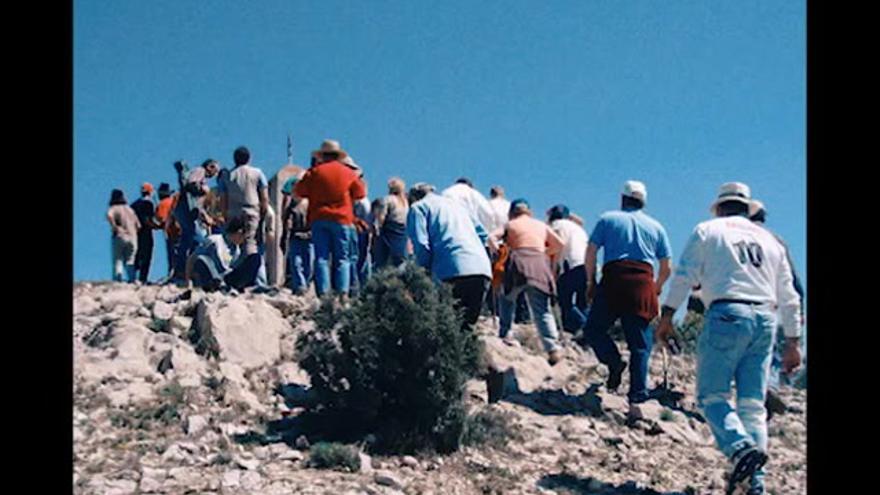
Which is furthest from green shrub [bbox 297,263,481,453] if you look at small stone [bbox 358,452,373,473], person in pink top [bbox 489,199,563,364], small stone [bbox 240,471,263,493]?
A: person in pink top [bbox 489,199,563,364]

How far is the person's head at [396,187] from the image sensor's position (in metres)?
14.5

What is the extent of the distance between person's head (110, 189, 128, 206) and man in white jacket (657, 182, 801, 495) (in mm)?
10819

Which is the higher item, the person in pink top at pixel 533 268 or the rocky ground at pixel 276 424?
the person in pink top at pixel 533 268

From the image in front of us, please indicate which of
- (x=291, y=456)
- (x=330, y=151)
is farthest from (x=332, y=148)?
(x=291, y=456)

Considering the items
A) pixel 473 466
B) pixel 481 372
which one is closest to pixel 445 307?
pixel 481 372

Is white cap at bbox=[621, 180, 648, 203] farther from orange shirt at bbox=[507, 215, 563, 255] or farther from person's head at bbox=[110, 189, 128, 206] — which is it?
person's head at bbox=[110, 189, 128, 206]

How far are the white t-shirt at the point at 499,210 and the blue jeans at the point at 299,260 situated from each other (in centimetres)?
233

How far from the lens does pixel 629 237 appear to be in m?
10.8

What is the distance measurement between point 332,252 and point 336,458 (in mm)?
4580

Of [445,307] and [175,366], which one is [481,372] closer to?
[445,307]

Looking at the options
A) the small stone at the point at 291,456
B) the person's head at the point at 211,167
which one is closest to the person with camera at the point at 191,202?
the person's head at the point at 211,167

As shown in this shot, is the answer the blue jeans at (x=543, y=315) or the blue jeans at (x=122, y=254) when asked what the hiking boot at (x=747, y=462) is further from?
the blue jeans at (x=122, y=254)

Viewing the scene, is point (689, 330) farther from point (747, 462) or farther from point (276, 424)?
point (747, 462)
